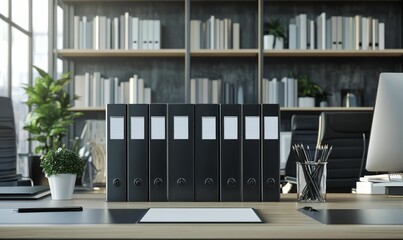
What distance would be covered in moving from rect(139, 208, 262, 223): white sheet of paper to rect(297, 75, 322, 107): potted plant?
3.57 m

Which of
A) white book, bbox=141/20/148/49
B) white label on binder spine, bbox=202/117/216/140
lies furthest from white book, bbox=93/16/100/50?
white label on binder spine, bbox=202/117/216/140

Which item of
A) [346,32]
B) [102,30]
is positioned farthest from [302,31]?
[102,30]

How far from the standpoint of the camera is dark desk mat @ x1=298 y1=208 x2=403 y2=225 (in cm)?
Answer: 137

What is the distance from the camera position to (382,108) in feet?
6.73

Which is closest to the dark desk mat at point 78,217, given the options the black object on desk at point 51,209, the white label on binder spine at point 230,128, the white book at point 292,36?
the black object on desk at point 51,209

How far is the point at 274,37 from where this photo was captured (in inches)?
201

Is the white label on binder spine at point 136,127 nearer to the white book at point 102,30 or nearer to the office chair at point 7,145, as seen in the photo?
the office chair at point 7,145

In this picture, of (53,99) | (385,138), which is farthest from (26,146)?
(385,138)

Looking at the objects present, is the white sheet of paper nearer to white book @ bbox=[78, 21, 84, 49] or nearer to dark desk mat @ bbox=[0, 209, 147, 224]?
dark desk mat @ bbox=[0, 209, 147, 224]

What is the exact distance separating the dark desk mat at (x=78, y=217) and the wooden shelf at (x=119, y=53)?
3.47 meters

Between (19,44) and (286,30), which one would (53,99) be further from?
(286,30)

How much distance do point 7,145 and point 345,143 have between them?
1947 millimetres

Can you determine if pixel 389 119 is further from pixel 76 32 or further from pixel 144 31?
A: pixel 76 32

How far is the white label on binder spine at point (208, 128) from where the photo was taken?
6.23 feet
